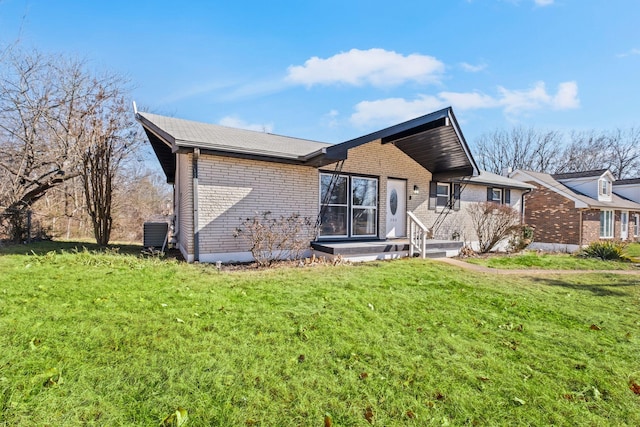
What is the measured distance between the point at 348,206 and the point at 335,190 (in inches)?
28.8

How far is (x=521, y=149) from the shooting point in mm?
35406

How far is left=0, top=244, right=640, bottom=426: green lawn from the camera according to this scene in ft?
7.78

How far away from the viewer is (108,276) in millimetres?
5418

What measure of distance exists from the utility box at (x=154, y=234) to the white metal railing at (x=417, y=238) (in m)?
8.27

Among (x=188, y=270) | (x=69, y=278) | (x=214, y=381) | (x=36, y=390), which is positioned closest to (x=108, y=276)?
(x=69, y=278)

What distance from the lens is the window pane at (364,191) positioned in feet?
34.1

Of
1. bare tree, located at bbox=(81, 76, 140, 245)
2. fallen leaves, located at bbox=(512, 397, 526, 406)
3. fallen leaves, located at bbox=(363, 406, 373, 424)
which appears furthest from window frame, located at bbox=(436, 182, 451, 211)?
bare tree, located at bbox=(81, 76, 140, 245)

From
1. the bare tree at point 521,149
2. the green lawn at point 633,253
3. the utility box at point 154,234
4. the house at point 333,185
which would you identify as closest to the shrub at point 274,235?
the house at point 333,185

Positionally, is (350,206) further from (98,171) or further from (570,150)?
(570,150)

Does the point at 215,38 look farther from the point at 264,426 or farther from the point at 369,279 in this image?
the point at 264,426

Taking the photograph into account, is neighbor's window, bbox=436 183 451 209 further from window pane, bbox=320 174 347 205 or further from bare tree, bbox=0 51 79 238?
bare tree, bbox=0 51 79 238

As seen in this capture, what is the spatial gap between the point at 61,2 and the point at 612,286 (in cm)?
Result: 1613

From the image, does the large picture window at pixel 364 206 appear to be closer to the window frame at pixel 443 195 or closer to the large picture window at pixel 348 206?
the large picture window at pixel 348 206

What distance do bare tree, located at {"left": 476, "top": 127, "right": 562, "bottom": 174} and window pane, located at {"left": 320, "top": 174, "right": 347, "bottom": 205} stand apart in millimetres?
29757
